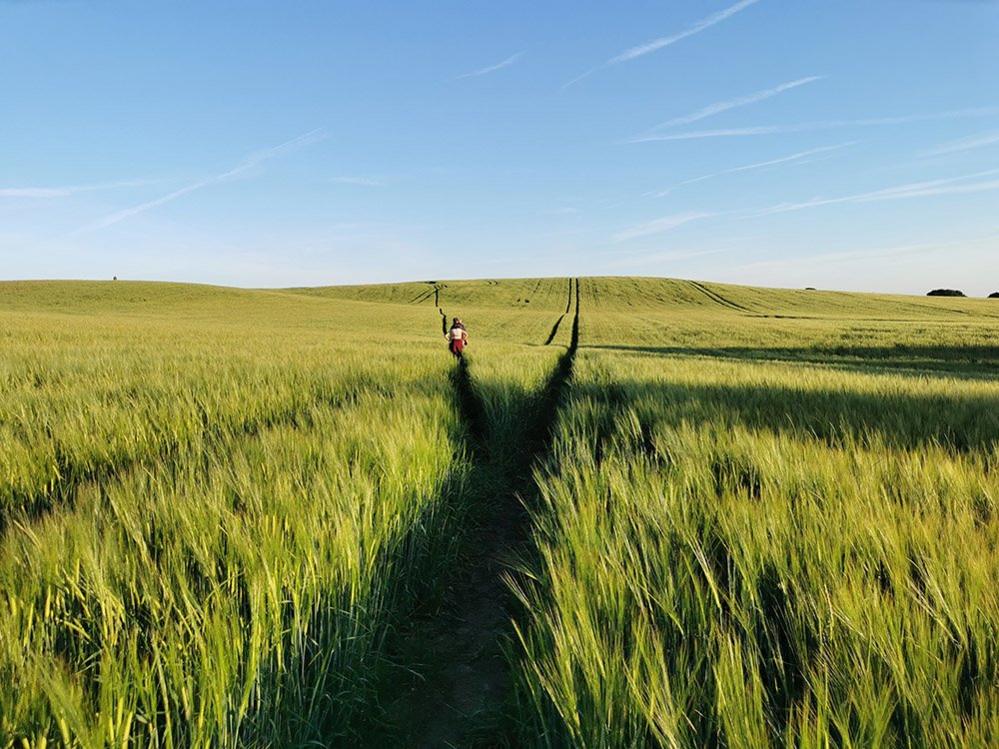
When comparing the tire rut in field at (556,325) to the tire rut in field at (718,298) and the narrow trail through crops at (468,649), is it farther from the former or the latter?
the narrow trail through crops at (468,649)

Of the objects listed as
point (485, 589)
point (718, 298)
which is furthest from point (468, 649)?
point (718, 298)

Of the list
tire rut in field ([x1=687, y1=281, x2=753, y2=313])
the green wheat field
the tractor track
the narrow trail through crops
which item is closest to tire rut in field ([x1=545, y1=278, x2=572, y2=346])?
the tractor track

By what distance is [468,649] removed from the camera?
197 cm

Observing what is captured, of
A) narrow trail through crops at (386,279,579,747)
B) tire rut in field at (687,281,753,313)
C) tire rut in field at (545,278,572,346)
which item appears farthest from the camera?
tire rut in field at (687,281,753,313)

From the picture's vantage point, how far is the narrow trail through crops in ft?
4.99

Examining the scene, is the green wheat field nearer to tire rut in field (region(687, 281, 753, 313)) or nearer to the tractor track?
the tractor track

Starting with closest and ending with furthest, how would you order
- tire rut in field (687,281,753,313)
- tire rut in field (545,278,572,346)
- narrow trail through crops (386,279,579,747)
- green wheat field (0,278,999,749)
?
green wheat field (0,278,999,749)
narrow trail through crops (386,279,579,747)
tire rut in field (545,278,572,346)
tire rut in field (687,281,753,313)

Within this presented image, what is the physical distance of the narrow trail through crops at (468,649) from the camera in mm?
1520

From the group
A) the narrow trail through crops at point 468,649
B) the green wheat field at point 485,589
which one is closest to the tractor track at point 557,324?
the narrow trail through crops at point 468,649

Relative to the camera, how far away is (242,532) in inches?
61.7

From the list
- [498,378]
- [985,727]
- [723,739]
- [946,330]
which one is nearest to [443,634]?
[723,739]

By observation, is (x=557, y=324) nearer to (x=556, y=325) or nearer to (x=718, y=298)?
(x=556, y=325)

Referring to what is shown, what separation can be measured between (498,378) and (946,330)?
30.1 m

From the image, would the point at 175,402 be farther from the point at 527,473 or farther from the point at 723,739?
the point at 723,739
